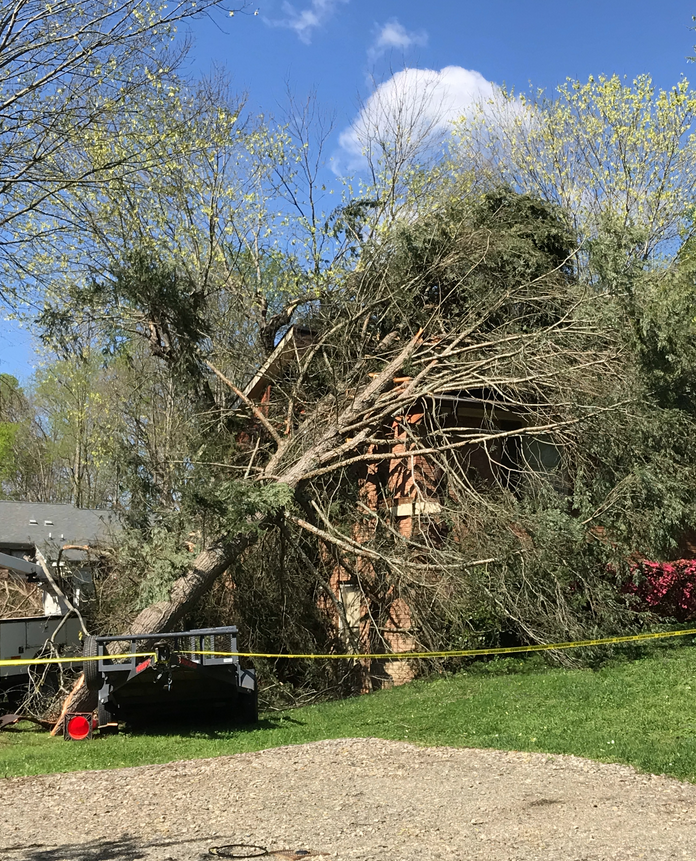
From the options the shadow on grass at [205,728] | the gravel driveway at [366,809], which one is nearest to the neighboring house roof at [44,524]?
the shadow on grass at [205,728]

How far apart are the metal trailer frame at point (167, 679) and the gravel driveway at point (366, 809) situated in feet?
4.00

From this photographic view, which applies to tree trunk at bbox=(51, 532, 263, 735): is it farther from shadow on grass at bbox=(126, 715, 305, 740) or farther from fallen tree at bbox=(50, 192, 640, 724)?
shadow on grass at bbox=(126, 715, 305, 740)

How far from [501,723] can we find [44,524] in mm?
11613

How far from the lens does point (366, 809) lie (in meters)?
5.68

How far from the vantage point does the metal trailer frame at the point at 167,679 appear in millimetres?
8734

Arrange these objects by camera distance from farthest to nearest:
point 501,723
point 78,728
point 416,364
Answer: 1. point 416,364
2. point 78,728
3. point 501,723

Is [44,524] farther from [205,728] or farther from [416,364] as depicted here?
[416,364]

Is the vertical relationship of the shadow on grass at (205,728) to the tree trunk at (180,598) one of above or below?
below

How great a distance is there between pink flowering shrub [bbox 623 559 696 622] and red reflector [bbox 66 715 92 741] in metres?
8.46

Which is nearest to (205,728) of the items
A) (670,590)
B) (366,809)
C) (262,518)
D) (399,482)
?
(262,518)

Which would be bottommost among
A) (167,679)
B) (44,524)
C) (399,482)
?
(167,679)

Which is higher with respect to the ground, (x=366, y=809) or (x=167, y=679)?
(x=167, y=679)

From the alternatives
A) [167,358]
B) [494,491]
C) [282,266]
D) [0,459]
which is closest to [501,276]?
[494,491]

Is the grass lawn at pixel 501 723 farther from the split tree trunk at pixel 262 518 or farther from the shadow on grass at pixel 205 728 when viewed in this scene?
the split tree trunk at pixel 262 518
